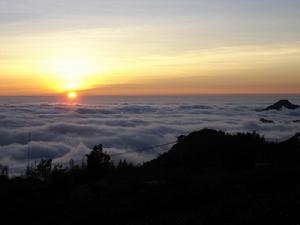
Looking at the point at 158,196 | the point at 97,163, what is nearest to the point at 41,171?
the point at 97,163

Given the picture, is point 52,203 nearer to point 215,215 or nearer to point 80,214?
point 80,214

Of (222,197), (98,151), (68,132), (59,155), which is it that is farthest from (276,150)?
(68,132)

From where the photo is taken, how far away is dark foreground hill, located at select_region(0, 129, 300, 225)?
8703mm

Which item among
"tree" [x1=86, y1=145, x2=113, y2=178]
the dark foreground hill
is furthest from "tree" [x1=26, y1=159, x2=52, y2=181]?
"tree" [x1=86, y1=145, x2=113, y2=178]

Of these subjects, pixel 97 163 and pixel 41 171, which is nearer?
pixel 41 171

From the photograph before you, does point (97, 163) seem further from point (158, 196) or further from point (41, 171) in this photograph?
point (158, 196)

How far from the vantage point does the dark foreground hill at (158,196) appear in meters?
8.70

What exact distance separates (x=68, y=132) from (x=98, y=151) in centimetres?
7831

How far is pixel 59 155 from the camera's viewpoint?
66.0 metres

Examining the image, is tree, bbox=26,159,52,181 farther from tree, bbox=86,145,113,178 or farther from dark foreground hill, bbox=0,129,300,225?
tree, bbox=86,145,113,178

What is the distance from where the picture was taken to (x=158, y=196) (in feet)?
36.3

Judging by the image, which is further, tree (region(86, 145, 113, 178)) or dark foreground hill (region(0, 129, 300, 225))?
tree (region(86, 145, 113, 178))

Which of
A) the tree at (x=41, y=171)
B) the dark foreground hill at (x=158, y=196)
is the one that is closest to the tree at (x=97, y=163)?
the dark foreground hill at (x=158, y=196)

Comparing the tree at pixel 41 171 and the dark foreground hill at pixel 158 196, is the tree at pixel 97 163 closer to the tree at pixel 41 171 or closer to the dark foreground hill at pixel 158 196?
the dark foreground hill at pixel 158 196
